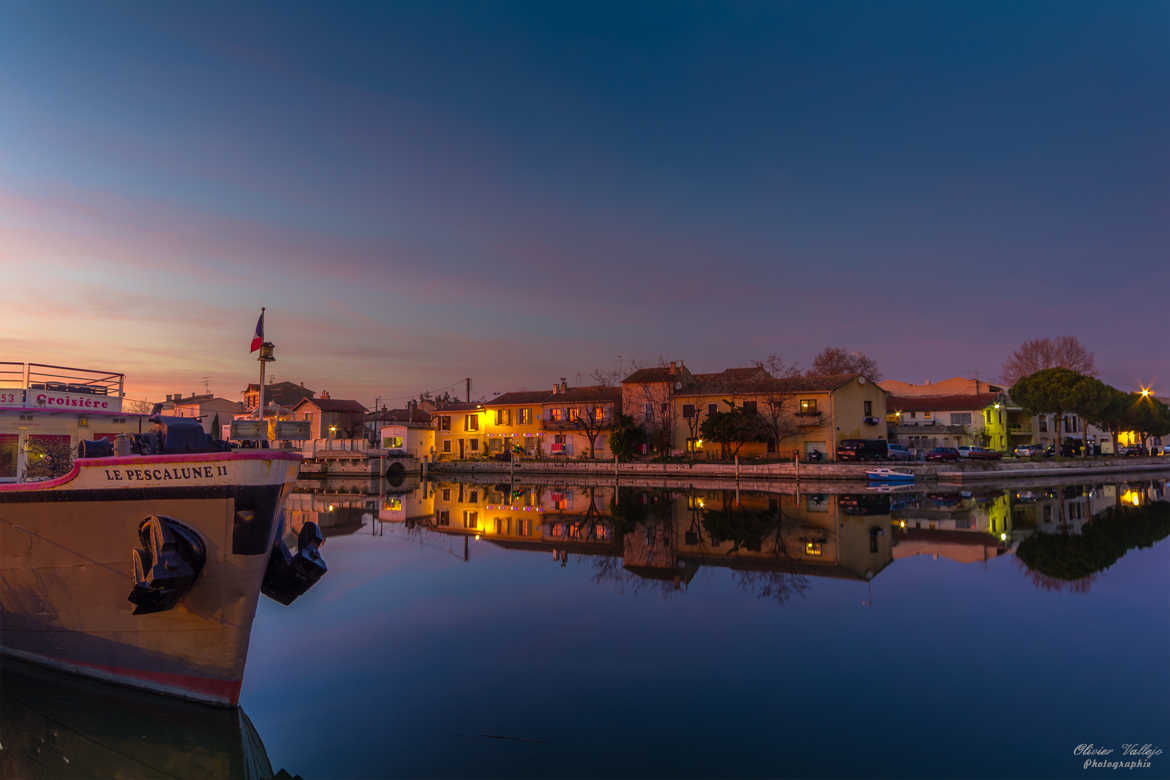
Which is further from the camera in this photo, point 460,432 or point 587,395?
point 460,432

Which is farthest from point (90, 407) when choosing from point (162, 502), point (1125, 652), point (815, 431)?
point (815, 431)

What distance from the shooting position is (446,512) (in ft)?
99.4

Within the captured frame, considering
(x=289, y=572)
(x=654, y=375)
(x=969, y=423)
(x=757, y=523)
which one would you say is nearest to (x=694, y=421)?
(x=654, y=375)

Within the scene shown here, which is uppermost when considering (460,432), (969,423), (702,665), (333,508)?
(969,423)

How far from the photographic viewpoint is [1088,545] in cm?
1934

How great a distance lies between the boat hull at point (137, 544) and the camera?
26.0 feet

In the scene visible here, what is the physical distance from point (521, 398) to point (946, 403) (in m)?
41.1

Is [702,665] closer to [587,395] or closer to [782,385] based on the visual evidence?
[782,385]

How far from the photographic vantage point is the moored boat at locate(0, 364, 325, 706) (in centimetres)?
786

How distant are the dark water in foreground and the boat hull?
588 mm

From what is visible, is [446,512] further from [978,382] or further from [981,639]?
[978,382]

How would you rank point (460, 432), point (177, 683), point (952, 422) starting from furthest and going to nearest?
point (460, 432) < point (952, 422) < point (177, 683)

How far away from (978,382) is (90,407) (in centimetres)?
8170

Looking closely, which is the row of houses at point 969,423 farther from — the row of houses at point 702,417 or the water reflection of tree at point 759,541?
the water reflection of tree at point 759,541
